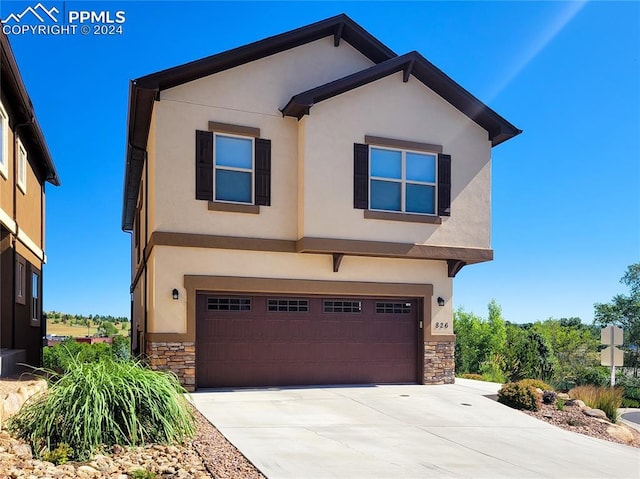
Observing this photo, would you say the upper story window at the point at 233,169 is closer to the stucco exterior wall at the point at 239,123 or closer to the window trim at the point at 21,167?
the stucco exterior wall at the point at 239,123

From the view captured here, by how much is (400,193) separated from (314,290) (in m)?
3.14

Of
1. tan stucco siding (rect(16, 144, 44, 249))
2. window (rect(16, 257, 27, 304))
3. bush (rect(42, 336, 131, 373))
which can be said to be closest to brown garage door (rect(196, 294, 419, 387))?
window (rect(16, 257, 27, 304))

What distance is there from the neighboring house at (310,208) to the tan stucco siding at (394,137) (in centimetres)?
3

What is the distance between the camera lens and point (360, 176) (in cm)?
1341

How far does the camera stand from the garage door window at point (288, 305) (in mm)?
13367

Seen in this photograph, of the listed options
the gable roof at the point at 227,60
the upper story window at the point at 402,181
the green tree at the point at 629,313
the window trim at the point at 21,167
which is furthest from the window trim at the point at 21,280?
the green tree at the point at 629,313

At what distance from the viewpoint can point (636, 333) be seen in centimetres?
3300

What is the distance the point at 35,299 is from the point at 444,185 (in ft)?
42.5

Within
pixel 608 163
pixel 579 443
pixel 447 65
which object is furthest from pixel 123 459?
pixel 608 163

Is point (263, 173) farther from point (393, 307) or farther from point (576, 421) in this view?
point (576, 421)

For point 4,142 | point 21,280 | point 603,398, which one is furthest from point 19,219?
point 603,398

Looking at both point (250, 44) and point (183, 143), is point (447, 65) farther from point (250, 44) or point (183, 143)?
point (183, 143)

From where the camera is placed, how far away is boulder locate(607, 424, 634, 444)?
10.9 m

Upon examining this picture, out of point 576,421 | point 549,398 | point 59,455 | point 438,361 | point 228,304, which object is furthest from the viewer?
point 438,361
